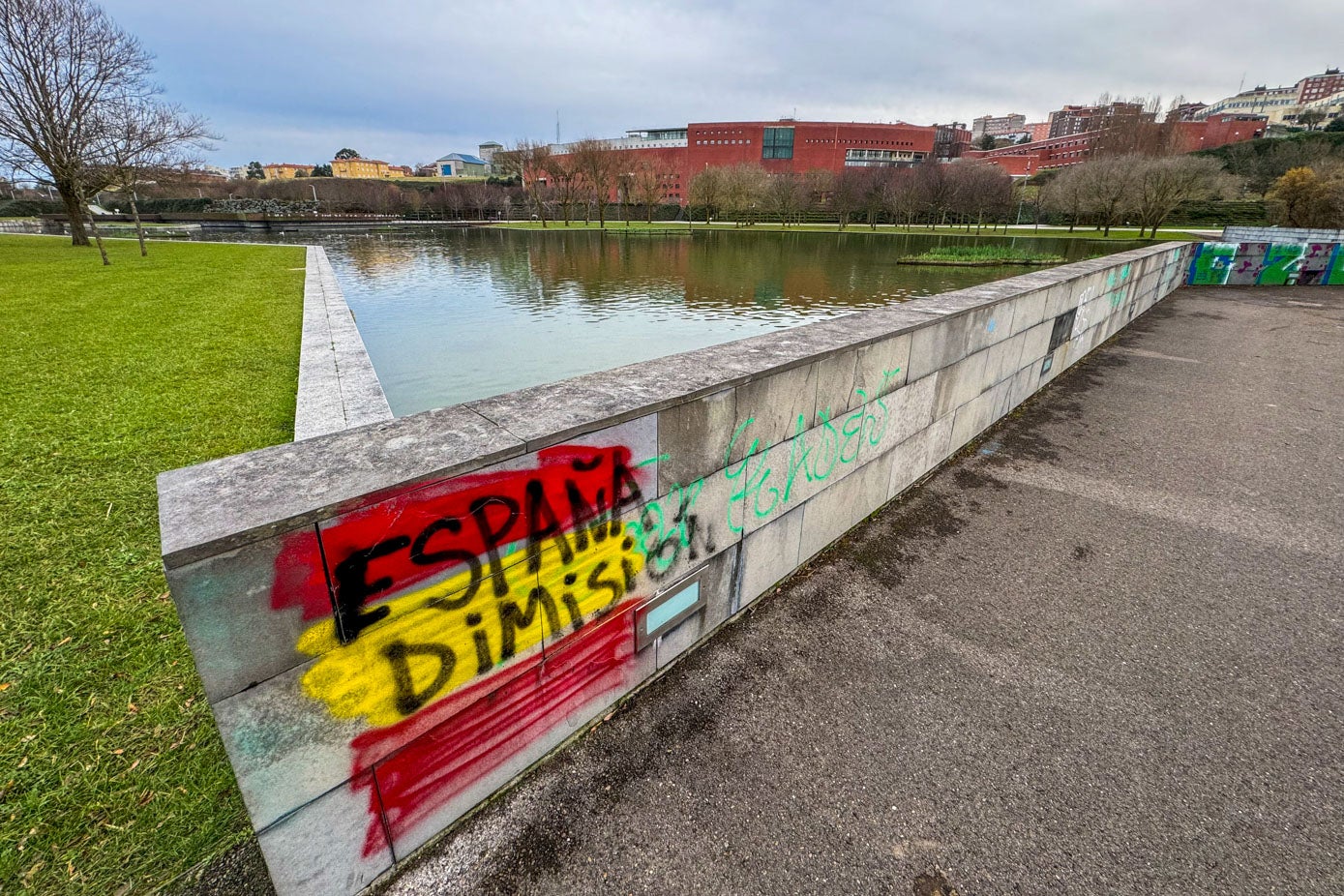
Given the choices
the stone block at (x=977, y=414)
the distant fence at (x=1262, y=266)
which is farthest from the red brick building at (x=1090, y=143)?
the stone block at (x=977, y=414)

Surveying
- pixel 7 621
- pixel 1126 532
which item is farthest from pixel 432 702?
pixel 1126 532

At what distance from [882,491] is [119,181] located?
36.3 meters

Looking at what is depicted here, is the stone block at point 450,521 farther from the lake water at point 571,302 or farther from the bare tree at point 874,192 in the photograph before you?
the bare tree at point 874,192

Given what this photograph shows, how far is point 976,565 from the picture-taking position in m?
4.21

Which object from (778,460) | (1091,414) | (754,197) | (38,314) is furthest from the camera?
(754,197)

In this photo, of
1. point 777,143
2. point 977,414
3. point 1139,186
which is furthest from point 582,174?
point 977,414

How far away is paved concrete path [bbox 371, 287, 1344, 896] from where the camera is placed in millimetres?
2230

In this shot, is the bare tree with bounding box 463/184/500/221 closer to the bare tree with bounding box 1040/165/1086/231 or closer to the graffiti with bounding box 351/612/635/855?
the bare tree with bounding box 1040/165/1086/231

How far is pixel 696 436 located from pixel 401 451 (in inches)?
53.9

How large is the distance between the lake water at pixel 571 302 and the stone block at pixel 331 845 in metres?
6.85

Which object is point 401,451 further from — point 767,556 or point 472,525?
point 767,556

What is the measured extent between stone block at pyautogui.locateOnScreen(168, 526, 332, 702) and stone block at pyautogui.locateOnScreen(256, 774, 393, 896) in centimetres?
59

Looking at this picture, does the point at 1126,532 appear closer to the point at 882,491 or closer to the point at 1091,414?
the point at 882,491

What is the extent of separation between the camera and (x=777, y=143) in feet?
360
